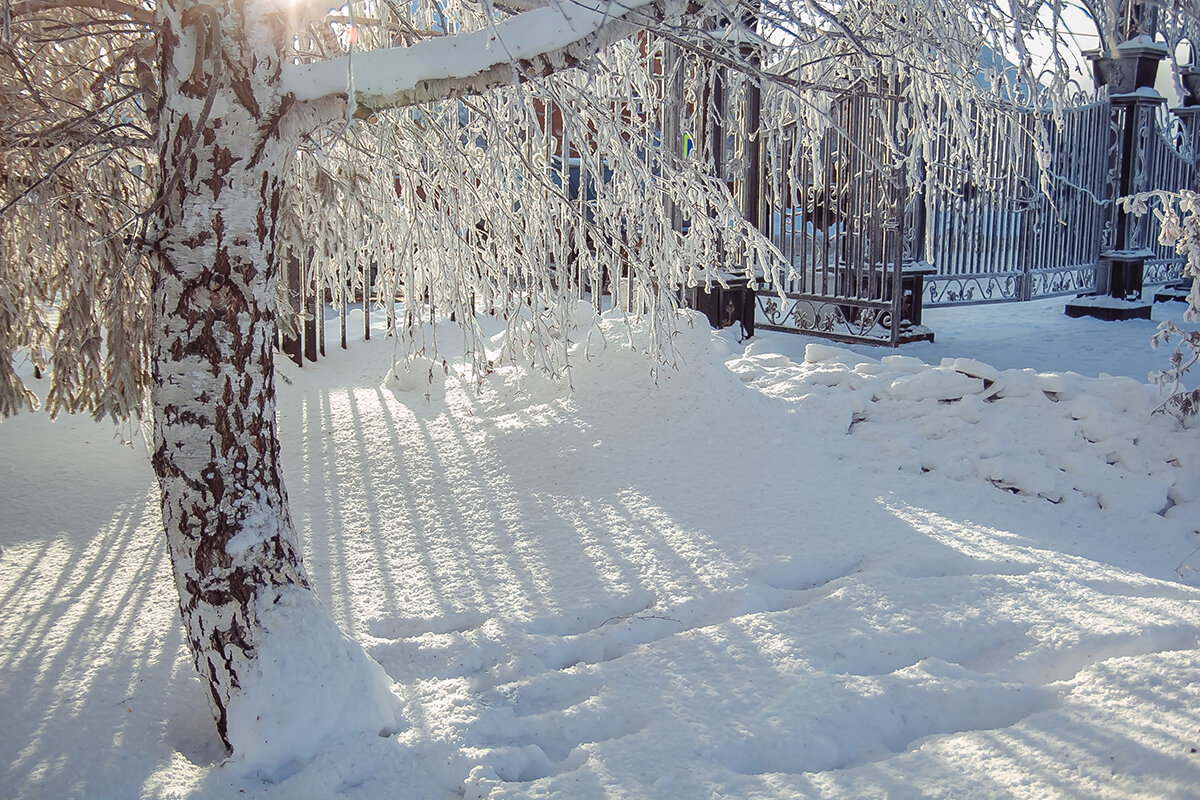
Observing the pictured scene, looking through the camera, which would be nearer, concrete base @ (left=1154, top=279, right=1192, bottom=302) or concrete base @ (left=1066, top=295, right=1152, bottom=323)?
concrete base @ (left=1066, top=295, right=1152, bottom=323)

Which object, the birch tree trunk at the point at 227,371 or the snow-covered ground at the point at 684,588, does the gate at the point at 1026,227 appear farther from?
the birch tree trunk at the point at 227,371

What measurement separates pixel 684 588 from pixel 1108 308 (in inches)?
327

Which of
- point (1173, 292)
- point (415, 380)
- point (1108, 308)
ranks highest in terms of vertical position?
point (1173, 292)

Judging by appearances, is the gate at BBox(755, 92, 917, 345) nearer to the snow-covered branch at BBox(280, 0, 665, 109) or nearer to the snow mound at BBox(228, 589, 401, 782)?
the snow-covered branch at BBox(280, 0, 665, 109)

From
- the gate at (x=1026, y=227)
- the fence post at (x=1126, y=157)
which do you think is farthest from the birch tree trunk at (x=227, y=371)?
the fence post at (x=1126, y=157)

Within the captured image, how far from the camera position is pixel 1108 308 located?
385 inches

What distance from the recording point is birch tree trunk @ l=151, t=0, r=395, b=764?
237 cm

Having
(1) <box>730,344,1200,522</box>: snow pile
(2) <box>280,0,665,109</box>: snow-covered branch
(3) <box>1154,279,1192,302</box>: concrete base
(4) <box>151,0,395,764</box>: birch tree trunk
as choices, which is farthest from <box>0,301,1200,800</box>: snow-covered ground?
(3) <box>1154,279,1192,302</box>: concrete base

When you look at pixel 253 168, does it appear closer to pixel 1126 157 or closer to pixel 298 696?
pixel 298 696

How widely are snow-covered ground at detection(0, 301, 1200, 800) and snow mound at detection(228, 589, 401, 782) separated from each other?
0.05m

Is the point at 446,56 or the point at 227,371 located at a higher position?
the point at 446,56

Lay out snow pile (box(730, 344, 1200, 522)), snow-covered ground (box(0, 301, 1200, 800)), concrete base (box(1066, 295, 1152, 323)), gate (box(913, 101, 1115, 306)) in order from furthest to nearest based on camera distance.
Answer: concrete base (box(1066, 295, 1152, 323)) → gate (box(913, 101, 1115, 306)) → snow pile (box(730, 344, 1200, 522)) → snow-covered ground (box(0, 301, 1200, 800))

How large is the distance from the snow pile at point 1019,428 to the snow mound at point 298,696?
132 inches

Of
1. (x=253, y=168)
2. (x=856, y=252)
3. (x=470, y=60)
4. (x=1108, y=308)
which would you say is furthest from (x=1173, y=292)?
(x=253, y=168)
